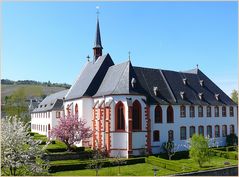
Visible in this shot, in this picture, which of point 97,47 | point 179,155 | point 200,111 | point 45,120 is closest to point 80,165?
point 179,155

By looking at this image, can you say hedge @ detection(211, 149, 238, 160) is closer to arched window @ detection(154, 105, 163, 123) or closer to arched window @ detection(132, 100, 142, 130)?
arched window @ detection(154, 105, 163, 123)

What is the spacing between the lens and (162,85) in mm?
49250

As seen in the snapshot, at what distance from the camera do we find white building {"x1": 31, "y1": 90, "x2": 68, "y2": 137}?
69.3m

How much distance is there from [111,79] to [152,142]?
10.3m

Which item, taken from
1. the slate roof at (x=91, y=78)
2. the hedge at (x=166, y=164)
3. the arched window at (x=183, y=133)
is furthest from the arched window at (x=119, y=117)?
the arched window at (x=183, y=133)

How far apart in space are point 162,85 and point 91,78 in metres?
10.6

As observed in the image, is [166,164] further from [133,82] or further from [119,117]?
[133,82]

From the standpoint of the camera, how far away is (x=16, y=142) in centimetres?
2070

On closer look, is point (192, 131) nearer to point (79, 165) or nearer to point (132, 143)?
point (132, 143)

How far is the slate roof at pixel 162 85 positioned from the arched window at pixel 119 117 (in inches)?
66.6

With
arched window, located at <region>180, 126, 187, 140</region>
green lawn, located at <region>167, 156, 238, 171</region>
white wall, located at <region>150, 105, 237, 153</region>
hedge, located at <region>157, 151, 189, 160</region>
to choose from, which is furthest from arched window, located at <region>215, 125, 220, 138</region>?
hedge, located at <region>157, 151, 189, 160</region>

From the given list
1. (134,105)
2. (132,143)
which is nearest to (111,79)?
(134,105)

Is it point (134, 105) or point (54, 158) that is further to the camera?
point (134, 105)

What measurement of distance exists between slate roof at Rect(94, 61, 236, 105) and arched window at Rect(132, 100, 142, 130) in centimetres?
159
